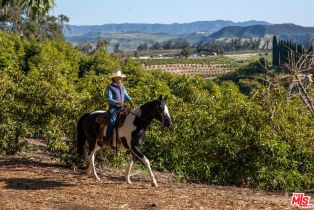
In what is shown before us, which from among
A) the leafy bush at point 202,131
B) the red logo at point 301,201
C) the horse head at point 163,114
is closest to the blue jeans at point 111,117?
the horse head at point 163,114

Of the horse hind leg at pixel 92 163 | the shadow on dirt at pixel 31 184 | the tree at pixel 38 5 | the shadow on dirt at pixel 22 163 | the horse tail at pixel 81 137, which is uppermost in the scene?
the tree at pixel 38 5

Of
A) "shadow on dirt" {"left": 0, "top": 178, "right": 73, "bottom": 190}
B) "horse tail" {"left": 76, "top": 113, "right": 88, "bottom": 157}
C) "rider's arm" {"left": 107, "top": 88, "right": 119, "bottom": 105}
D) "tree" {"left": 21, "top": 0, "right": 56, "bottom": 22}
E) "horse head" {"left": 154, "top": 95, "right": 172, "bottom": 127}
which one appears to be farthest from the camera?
"horse tail" {"left": 76, "top": 113, "right": 88, "bottom": 157}

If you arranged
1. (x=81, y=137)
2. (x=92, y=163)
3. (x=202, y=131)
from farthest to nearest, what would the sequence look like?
(x=202, y=131), (x=81, y=137), (x=92, y=163)

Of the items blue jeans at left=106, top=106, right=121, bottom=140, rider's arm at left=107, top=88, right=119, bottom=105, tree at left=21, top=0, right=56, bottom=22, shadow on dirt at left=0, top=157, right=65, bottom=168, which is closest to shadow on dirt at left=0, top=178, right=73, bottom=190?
blue jeans at left=106, top=106, right=121, bottom=140

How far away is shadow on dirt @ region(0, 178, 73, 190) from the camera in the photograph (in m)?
9.62

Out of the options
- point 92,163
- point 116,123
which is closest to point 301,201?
point 116,123

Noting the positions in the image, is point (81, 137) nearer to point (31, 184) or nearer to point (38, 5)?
point (31, 184)

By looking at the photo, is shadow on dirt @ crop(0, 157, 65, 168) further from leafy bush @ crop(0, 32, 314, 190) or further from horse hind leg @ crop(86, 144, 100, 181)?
horse hind leg @ crop(86, 144, 100, 181)

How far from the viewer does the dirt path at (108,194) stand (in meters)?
8.30

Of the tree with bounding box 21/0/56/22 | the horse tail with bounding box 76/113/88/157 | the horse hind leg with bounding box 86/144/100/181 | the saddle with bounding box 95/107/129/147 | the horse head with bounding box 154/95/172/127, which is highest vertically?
the tree with bounding box 21/0/56/22

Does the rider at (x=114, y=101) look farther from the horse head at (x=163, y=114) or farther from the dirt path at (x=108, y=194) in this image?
the dirt path at (x=108, y=194)

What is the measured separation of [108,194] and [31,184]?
194 cm

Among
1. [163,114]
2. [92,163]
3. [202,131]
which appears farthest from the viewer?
[202,131]

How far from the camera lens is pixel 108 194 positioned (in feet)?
29.7
